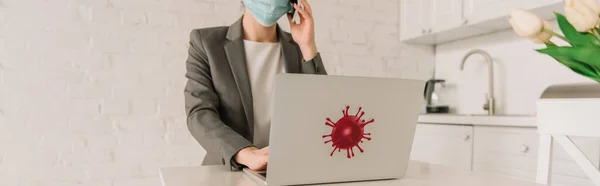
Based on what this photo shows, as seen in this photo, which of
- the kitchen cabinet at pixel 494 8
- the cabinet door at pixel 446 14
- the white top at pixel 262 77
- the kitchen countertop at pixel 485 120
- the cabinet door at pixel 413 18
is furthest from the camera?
the cabinet door at pixel 413 18

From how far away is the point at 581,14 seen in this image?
488mm

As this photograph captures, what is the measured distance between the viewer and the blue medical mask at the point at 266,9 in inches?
45.0

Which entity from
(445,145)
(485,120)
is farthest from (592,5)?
(445,145)

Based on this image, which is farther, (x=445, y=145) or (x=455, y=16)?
(x=455, y=16)

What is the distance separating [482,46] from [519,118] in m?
0.86

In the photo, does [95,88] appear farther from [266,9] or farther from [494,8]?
[494,8]

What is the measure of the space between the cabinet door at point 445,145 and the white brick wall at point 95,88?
118cm

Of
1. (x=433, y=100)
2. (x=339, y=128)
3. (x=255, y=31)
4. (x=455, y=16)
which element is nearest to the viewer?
(x=339, y=128)

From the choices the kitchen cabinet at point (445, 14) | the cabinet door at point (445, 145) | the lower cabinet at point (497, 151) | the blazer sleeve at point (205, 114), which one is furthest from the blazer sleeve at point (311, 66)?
the kitchen cabinet at point (445, 14)

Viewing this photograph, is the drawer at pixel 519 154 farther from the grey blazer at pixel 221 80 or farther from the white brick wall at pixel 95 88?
the white brick wall at pixel 95 88

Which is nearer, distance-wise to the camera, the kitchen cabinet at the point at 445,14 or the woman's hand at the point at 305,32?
the woman's hand at the point at 305,32

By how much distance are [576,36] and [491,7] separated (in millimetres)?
1882

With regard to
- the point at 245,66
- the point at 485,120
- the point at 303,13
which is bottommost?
the point at 485,120

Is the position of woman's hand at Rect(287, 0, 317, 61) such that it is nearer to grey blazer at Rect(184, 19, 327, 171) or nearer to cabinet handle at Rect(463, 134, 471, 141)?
grey blazer at Rect(184, 19, 327, 171)
